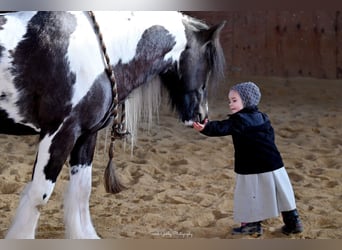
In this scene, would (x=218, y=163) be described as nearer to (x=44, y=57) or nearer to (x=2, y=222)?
(x=2, y=222)

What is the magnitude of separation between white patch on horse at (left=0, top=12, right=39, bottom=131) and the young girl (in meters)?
0.58

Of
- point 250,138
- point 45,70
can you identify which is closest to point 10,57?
point 45,70

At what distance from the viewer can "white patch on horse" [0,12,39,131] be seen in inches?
61.2

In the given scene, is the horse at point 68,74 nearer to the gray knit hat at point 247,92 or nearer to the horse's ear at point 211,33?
the horse's ear at point 211,33

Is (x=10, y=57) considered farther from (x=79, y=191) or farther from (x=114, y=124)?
(x=79, y=191)

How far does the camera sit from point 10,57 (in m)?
1.56

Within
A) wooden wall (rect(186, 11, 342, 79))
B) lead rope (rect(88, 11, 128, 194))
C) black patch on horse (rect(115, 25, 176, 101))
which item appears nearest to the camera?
lead rope (rect(88, 11, 128, 194))

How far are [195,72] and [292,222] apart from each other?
2.04ft

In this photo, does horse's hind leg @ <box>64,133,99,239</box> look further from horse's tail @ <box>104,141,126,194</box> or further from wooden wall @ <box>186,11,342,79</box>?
wooden wall @ <box>186,11,342,79</box>

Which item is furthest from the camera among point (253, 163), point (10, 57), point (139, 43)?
point (253, 163)

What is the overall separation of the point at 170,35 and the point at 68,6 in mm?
871

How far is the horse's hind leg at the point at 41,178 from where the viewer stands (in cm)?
162

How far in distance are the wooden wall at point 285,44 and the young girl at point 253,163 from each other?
2.68 metres

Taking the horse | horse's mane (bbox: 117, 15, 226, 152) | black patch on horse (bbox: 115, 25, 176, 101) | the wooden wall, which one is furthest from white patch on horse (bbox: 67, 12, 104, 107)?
the wooden wall
